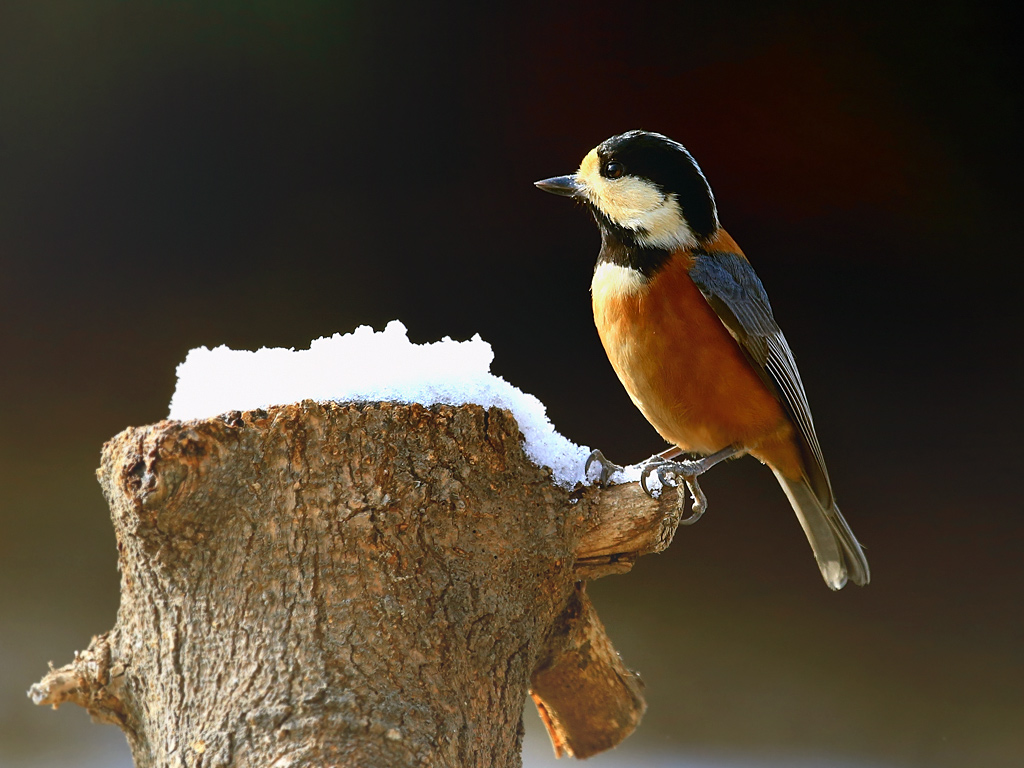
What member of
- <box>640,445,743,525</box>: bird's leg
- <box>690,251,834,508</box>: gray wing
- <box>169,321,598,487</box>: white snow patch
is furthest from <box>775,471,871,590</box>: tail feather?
<box>169,321,598,487</box>: white snow patch

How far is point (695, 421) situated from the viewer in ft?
5.05

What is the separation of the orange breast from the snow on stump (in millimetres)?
260

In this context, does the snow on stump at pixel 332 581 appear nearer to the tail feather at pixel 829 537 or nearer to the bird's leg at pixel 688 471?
the bird's leg at pixel 688 471

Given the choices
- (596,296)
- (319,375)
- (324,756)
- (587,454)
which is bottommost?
(324,756)

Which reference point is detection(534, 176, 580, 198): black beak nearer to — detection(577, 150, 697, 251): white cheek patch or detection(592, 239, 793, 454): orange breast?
detection(577, 150, 697, 251): white cheek patch

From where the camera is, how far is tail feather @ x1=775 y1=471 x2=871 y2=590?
1759 mm

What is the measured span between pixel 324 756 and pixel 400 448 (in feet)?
1.39

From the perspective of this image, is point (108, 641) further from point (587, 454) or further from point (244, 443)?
point (587, 454)

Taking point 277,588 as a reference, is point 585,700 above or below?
below

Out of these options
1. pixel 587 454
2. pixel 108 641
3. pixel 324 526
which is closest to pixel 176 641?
pixel 108 641

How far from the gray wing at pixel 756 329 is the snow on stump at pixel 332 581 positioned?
15.1 inches

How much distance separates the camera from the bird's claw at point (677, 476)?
1370mm

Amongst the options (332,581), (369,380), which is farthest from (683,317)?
(332,581)

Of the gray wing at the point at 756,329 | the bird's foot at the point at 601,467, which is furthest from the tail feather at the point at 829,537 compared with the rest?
the bird's foot at the point at 601,467
